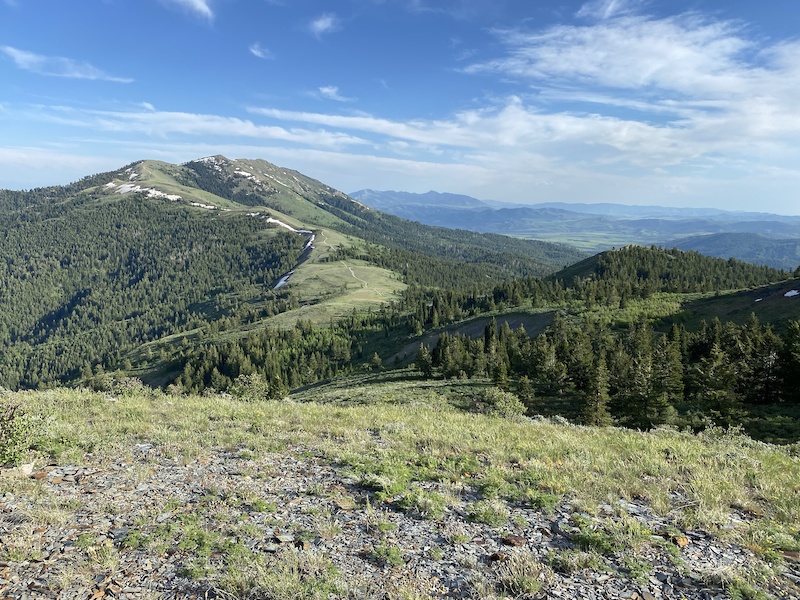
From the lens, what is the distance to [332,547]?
29.2 ft

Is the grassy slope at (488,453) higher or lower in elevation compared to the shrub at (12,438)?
lower

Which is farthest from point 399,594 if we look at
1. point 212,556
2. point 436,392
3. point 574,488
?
point 436,392

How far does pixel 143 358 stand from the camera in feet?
631

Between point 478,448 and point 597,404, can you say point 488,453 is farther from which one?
point 597,404

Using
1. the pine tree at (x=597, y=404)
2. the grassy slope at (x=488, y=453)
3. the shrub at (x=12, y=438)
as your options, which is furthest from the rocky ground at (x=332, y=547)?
the pine tree at (x=597, y=404)

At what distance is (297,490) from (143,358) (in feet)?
713

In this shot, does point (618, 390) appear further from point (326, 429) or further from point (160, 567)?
point (160, 567)

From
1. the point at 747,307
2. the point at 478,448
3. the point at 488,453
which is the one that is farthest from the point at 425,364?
the point at 747,307

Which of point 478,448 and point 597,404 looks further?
point 597,404

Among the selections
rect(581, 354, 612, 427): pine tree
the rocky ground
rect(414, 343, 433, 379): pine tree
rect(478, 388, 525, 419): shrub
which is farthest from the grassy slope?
rect(414, 343, 433, 379): pine tree

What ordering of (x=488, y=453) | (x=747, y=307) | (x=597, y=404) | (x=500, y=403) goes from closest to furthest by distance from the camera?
(x=488, y=453), (x=500, y=403), (x=597, y=404), (x=747, y=307)

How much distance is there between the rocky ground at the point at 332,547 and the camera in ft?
24.5

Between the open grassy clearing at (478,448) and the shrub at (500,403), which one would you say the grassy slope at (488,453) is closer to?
the open grassy clearing at (478,448)

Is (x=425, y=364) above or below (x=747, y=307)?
below
